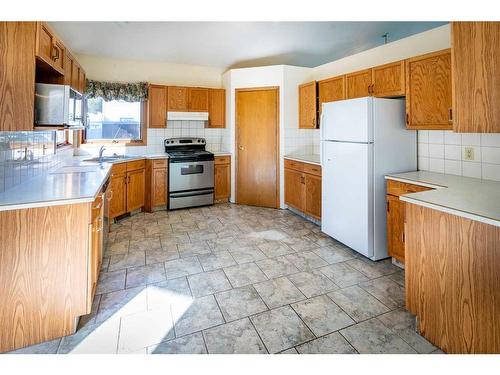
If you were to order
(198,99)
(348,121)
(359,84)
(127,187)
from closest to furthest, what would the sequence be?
(348,121) < (359,84) < (127,187) < (198,99)

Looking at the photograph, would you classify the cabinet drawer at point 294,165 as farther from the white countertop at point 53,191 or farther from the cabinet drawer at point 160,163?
the white countertop at point 53,191

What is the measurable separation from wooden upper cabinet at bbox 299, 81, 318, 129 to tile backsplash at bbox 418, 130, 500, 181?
A: 1715 millimetres

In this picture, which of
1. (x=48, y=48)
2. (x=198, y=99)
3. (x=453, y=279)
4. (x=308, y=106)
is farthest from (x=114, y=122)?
(x=453, y=279)

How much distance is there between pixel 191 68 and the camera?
5430mm

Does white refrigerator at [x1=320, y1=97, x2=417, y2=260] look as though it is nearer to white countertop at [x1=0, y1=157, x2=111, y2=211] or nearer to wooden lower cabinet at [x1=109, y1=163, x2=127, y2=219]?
white countertop at [x1=0, y1=157, x2=111, y2=211]

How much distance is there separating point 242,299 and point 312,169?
232 cm

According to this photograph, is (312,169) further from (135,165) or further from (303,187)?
(135,165)

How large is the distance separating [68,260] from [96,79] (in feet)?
13.2

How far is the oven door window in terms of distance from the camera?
4.86m

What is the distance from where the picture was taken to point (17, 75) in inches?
70.7

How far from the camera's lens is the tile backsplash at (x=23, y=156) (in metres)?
1.97

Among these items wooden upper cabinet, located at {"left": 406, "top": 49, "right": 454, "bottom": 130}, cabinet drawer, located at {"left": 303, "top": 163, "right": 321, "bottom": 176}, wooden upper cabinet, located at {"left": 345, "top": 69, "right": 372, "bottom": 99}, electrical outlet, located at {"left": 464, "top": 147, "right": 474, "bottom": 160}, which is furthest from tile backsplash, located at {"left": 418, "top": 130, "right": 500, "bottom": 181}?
cabinet drawer, located at {"left": 303, "top": 163, "right": 321, "bottom": 176}
